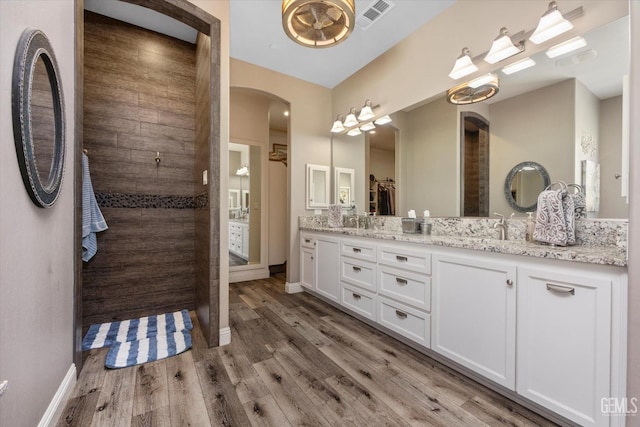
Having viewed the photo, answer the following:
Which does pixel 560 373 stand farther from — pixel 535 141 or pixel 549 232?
pixel 535 141

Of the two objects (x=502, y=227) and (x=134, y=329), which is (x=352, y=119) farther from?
(x=134, y=329)

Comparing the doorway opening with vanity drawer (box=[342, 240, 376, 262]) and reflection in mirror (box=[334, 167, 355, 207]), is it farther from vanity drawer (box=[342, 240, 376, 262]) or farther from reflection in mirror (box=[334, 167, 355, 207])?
reflection in mirror (box=[334, 167, 355, 207])

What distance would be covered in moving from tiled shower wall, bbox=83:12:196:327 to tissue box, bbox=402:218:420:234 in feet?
7.39

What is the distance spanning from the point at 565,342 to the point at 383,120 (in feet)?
8.17

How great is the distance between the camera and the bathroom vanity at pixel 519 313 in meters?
1.16

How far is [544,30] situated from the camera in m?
1.69

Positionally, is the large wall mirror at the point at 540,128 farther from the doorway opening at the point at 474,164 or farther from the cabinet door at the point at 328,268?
the cabinet door at the point at 328,268

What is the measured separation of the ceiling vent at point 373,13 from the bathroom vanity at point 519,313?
1.99 m

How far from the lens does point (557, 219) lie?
5.01 ft

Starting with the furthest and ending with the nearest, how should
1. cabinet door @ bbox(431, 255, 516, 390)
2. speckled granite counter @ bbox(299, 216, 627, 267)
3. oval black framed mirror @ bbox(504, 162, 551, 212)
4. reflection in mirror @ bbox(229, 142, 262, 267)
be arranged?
reflection in mirror @ bbox(229, 142, 262, 267), oval black framed mirror @ bbox(504, 162, 551, 212), cabinet door @ bbox(431, 255, 516, 390), speckled granite counter @ bbox(299, 216, 627, 267)

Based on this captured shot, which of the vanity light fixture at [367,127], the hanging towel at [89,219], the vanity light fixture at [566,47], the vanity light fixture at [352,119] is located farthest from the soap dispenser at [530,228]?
the hanging towel at [89,219]

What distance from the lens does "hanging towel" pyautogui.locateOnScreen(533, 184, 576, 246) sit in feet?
4.99

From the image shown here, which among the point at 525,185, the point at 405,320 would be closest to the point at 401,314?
the point at 405,320

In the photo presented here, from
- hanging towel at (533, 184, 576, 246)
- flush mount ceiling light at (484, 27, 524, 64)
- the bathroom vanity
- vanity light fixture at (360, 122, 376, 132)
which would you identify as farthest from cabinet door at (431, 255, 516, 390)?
vanity light fixture at (360, 122, 376, 132)
